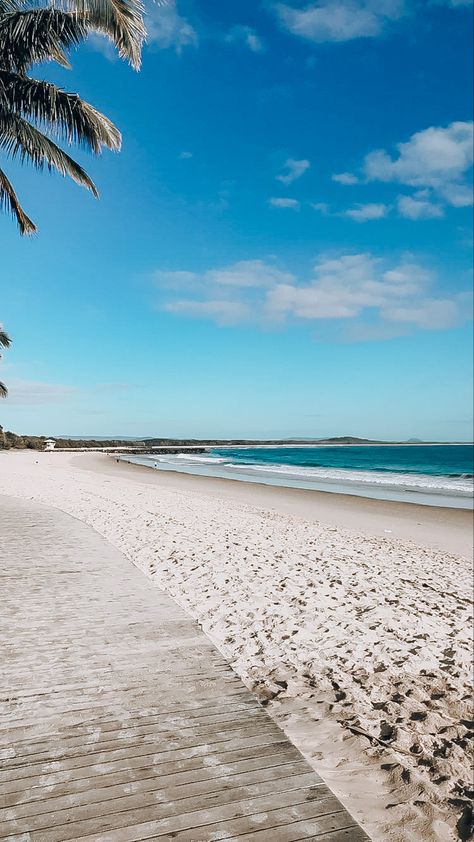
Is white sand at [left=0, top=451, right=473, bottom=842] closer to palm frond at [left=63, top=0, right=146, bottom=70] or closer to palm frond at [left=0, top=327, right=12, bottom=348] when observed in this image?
palm frond at [left=63, top=0, right=146, bottom=70]

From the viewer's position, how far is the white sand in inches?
129

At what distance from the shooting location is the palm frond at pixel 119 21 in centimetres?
938

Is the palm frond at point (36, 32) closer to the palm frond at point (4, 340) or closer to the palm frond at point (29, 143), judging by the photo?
the palm frond at point (29, 143)

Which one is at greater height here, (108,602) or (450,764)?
(108,602)

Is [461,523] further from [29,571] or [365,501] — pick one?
[29,571]

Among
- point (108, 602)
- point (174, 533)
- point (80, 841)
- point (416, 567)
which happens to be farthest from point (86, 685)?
point (416, 567)

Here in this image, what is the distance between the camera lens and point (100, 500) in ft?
54.7

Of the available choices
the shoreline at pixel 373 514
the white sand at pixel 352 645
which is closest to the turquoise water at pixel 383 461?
the shoreline at pixel 373 514

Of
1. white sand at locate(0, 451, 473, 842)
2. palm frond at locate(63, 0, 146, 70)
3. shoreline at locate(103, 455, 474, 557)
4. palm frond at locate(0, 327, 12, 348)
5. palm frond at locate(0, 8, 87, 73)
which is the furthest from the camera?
palm frond at locate(0, 327, 12, 348)

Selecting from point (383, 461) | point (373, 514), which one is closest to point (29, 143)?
point (373, 514)

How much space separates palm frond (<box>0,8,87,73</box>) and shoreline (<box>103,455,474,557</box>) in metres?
14.3

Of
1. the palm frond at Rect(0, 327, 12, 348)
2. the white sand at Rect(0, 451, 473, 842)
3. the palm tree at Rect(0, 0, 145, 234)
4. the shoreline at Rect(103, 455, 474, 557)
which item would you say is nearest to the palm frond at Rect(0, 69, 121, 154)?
the palm tree at Rect(0, 0, 145, 234)

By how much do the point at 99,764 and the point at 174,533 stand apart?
26.4ft

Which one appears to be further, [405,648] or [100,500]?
[100,500]
